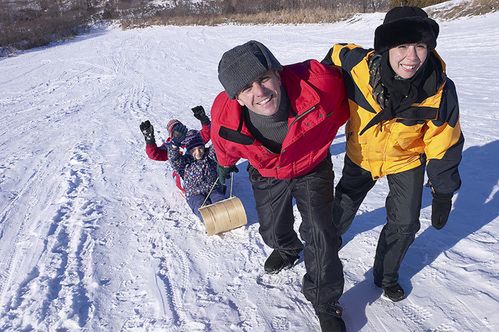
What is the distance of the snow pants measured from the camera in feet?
13.3

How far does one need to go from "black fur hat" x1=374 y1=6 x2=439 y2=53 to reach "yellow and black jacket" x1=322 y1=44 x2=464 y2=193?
0.50 feet

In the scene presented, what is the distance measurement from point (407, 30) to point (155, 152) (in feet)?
9.91

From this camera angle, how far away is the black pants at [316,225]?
7.88 feet

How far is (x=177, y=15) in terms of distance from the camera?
32.9 m

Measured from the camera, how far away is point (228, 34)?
808 inches

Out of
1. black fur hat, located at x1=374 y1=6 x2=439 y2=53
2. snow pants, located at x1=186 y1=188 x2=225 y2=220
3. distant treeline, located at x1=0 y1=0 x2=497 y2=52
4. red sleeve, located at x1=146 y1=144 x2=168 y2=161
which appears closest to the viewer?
black fur hat, located at x1=374 y1=6 x2=439 y2=53

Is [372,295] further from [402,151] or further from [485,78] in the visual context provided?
[485,78]

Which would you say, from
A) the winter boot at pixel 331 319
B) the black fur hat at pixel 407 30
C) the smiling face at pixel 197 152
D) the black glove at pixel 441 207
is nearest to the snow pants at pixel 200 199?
the smiling face at pixel 197 152

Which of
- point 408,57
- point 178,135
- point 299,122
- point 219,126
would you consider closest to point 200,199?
point 178,135

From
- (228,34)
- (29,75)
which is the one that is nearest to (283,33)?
(228,34)

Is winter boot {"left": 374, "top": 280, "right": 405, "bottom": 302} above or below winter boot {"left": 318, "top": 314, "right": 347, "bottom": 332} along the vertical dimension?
below

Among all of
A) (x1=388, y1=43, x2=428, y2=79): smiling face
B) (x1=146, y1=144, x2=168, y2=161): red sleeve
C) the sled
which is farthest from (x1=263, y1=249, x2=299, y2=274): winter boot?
(x1=146, y1=144, x2=168, y2=161): red sleeve

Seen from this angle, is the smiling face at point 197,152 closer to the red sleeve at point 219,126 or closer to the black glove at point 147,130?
the black glove at point 147,130

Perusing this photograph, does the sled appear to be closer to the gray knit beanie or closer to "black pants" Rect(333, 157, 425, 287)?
"black pants" Rect(333, 157, 425, 287)
